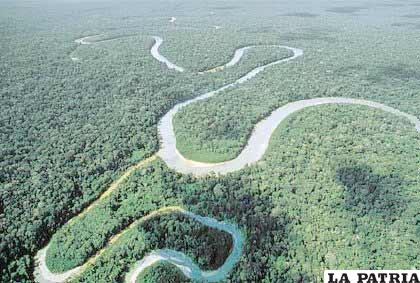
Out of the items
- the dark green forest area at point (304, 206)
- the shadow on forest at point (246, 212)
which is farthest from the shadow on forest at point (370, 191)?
the shadow on forest at point (246, 212)

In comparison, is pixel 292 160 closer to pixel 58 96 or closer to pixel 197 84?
pixel 197 84

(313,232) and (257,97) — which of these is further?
(257,97)

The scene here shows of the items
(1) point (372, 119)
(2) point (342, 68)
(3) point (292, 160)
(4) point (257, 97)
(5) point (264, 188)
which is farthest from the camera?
(2) point (342, 68)

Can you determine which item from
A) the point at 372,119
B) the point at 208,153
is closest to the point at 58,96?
the point at 208,153

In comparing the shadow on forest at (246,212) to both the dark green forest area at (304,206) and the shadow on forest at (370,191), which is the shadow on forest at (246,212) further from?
the shadow on forest at (370,191)

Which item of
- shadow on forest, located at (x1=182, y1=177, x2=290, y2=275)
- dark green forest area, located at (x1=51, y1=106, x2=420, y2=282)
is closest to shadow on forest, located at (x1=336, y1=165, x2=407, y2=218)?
dark green forest area, located at (x1=51, y1=106, x2=420, y2=282)

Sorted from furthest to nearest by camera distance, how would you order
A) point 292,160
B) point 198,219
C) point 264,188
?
1. point 292,160
2. point 264,188
3. point 198,219
